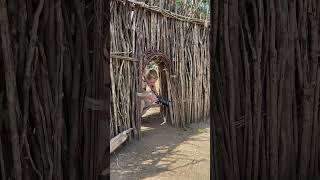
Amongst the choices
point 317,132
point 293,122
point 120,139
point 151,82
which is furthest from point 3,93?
point 151,82

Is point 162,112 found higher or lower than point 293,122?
lower

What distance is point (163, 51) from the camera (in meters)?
8.90

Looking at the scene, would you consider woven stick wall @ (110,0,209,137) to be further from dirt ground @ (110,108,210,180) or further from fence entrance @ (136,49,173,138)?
dirt ground @ (110,108,210,180)

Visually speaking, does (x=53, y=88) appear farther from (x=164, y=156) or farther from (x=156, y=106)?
(x=156, y=106)

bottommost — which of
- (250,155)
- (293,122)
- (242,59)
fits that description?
(250,155)

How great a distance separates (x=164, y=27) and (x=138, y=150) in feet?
9.80

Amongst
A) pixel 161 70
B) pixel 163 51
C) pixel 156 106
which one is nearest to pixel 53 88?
pixel 163 51

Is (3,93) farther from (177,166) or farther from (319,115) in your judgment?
(177,166)

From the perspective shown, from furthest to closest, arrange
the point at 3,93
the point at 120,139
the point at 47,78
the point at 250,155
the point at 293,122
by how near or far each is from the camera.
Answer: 1. the point at 120,139
2. the point at 293,122
3. the point at 250,155
4. the point at 47,78
5. the point at 3,93

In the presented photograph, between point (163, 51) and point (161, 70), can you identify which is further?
point (161, 70)

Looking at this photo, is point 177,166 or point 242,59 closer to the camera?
point 242,59

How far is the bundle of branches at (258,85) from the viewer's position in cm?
190

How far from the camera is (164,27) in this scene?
346 inches

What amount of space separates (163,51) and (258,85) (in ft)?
23.1
